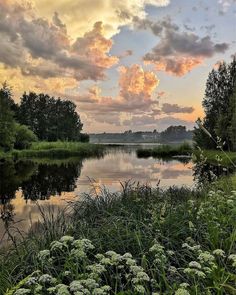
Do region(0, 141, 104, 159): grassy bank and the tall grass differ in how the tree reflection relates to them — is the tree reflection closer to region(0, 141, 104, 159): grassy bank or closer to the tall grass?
region(0, 141, 104, 159): grassy bank

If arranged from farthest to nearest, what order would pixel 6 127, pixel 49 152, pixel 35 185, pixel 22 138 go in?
pixel 22 138, pixel 49 152, pixel 6 127, pixel 35 185

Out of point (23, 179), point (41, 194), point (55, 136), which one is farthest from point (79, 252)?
point (55, 136)

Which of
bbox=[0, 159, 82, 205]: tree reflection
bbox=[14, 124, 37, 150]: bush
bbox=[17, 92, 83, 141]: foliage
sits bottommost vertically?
bbox=[0, 159, 82, 205]: tree reflection

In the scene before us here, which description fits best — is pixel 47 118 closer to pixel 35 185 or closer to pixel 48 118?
pixel 48 118

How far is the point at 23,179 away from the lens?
33.8 meters

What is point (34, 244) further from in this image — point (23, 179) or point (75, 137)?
point (75, 137)

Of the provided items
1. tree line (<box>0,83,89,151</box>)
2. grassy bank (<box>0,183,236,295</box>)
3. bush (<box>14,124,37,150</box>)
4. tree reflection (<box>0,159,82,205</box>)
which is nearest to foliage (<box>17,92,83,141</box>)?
tree line (<box>0,83,89,151</box>)

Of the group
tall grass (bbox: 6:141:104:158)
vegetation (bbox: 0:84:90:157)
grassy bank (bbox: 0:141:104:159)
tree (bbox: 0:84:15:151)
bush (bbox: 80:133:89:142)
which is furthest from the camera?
bush (bbox: 80:133:89:142)

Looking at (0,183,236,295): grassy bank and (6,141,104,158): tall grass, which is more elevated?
(0,183,236,295): grassy bank

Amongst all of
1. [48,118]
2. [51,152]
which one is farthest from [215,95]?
[48,118]

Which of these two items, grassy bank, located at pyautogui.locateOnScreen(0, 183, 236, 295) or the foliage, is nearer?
grassy bank, located at pyautogui.locateOnScreen(0, 183, 236, 295)

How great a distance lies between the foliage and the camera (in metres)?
121

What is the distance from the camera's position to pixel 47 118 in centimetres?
12562

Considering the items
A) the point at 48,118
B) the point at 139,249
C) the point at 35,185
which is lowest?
the point at 35,185
